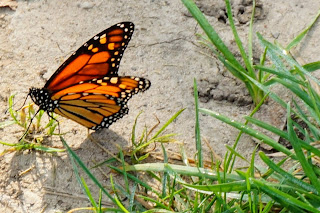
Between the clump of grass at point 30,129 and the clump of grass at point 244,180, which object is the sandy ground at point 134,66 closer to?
the clump of grass at point 30,129

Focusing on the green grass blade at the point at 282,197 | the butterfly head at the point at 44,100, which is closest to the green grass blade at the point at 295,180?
the green grass blade at the point at 282,197

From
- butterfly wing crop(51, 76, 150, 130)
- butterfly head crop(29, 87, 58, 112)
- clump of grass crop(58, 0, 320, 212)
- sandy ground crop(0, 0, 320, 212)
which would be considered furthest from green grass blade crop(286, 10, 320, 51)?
butterfly head crop(29, 87, 58, 112)

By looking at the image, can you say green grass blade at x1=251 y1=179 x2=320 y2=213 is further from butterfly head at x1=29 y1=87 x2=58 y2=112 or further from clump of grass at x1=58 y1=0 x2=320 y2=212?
butterfly head at x1=29 y1=87 x2=58 y2=112

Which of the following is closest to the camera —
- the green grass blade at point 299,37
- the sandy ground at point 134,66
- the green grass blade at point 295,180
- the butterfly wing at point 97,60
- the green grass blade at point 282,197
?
the green grass blade at point 282,197

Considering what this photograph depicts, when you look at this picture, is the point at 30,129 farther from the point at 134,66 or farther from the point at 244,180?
the point at 244,180

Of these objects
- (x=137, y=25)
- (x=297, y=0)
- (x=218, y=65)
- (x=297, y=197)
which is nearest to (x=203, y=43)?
(x=218, y=65)

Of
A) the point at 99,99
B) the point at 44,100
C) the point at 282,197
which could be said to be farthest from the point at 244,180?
the point at 44,100

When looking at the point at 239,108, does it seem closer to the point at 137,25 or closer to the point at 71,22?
the point at 137,25
